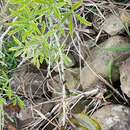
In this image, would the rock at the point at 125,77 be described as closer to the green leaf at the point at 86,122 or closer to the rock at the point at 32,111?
the green leaf at the point at 86,122

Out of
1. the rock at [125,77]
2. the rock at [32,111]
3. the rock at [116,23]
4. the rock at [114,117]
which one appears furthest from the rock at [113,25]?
the rock at [32,111]

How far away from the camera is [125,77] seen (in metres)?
1.45

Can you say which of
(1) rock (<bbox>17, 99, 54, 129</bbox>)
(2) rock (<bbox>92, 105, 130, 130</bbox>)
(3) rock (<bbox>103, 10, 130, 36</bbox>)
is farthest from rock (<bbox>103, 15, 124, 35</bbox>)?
(1) rock (<bbox>17, 99, 54, 129</bbox>)

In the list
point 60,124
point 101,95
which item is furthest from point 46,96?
point 101,95

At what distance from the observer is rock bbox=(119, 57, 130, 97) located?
144 cm

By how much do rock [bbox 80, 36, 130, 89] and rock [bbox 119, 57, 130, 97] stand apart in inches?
2.8

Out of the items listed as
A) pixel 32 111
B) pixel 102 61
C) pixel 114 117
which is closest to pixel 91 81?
pixel 102 61

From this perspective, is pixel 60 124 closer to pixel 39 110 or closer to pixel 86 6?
pixel 39 110

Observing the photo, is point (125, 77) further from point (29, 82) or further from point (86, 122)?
point (29, 82)

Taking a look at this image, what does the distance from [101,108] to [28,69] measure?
1.63ft

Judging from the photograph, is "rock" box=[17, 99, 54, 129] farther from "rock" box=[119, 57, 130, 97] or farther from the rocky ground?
"rock" box=[119, 57, 130, 97]

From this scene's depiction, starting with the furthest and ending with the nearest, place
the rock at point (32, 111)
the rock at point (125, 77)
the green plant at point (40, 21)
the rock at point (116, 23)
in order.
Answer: the rock at point (32, 111)
the rock at point (116, 23)
the rock at point (125, 77)
the green plant at point (40, 21)

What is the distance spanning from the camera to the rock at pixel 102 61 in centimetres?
155

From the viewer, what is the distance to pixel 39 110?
173 cm
